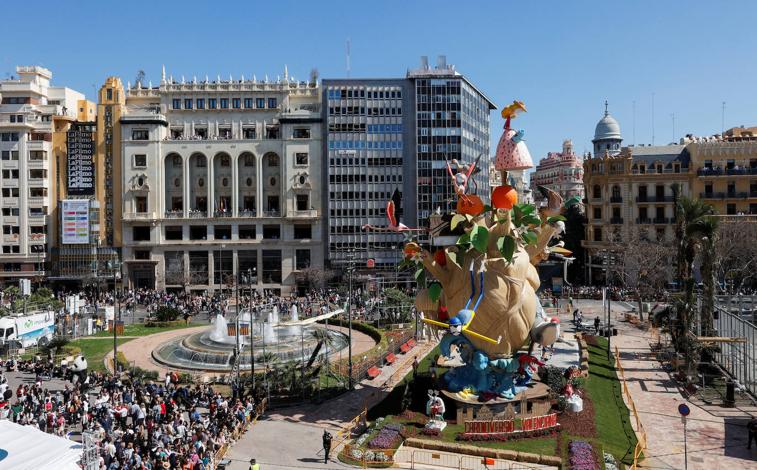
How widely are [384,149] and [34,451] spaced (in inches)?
Answer: 2768

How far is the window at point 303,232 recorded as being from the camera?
8531cm

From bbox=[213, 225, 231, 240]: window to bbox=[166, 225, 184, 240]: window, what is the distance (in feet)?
15.4

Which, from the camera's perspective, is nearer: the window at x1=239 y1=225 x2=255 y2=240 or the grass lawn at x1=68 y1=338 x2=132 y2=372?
the grass lawn at x1=68 y1=338 x2=132 y2=372

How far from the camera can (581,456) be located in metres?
24.8

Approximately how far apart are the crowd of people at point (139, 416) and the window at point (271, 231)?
4810 cm

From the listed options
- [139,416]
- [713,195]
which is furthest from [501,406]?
[713,195]

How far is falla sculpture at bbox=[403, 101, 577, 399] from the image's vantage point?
29047 millimetres

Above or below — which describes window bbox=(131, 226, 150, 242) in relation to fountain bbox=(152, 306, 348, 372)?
above

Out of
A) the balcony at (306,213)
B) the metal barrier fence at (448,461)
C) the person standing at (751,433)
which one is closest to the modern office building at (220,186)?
the balcony at (306,213)

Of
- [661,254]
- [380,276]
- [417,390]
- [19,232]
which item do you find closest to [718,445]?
[417,390]

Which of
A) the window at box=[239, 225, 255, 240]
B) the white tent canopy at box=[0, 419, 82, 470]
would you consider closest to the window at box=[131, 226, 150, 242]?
the window at box=[239, 225, 255, 240]

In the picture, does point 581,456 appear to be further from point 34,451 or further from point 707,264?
point 707,264

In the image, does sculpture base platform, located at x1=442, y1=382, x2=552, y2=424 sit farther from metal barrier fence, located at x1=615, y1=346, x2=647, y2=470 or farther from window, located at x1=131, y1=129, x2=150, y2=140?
window, located at x1=131, y1=129, x2=150, y2=140

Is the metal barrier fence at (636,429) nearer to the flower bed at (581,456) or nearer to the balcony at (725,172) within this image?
the flower bed at (581,456)
